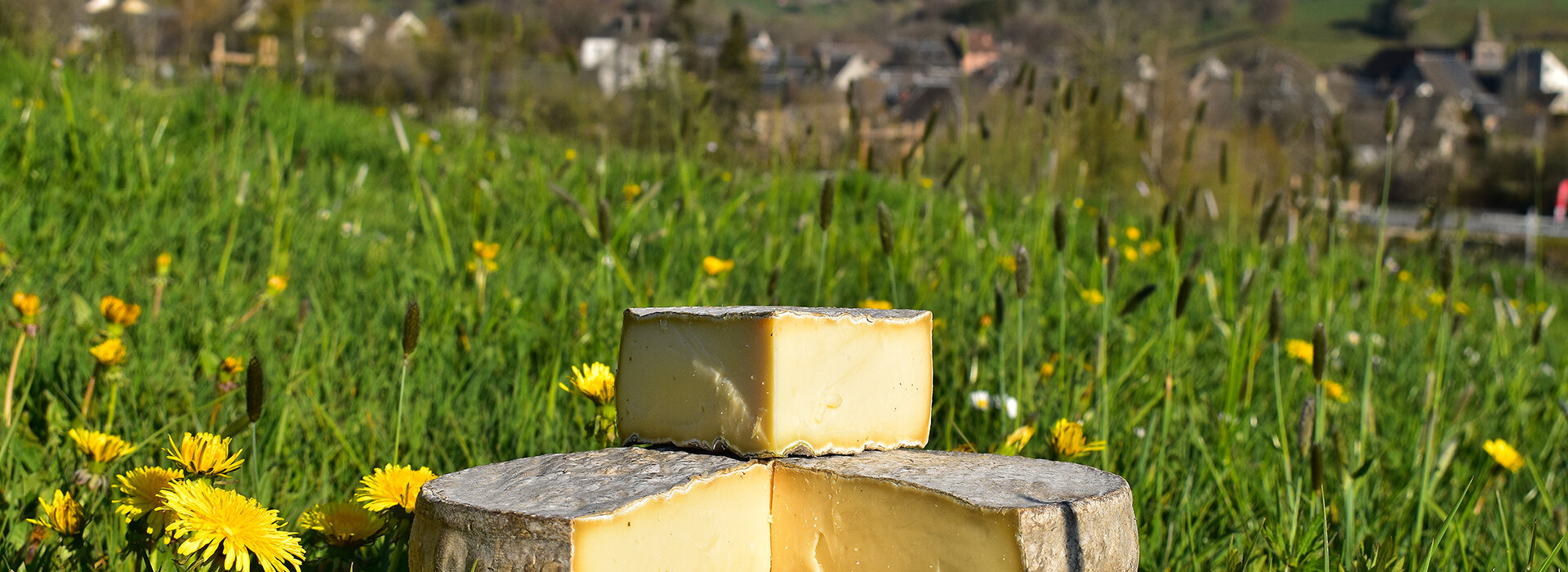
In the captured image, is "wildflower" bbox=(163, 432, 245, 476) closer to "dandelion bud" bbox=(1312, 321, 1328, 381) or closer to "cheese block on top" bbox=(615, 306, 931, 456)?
"cheese block on top" bbox=(615, 306, 931, 456)

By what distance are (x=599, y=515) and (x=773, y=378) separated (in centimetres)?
27

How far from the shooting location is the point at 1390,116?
1.68 m

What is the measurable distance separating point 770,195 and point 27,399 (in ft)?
7.40

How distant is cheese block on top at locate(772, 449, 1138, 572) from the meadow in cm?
30

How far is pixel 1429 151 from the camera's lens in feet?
76.1

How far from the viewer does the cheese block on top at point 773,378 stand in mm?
1091

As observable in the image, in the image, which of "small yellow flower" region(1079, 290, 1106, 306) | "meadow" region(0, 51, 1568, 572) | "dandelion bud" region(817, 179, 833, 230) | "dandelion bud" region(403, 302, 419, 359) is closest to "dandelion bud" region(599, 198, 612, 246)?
"meadow" region(0, 51, 1568, 572)

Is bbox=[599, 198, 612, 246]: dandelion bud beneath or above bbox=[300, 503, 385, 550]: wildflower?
above

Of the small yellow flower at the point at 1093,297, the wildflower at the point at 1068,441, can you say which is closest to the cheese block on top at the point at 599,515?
the wildflower at the point at 1068,441

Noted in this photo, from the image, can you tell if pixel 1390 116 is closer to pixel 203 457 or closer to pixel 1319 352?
pixel 1319 352

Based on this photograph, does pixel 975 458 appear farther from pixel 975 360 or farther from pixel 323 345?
pixel 323 345

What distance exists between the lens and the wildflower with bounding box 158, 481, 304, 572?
2.73 ft

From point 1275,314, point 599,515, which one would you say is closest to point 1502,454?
point 1275,314

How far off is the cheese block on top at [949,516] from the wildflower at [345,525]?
0.42m
